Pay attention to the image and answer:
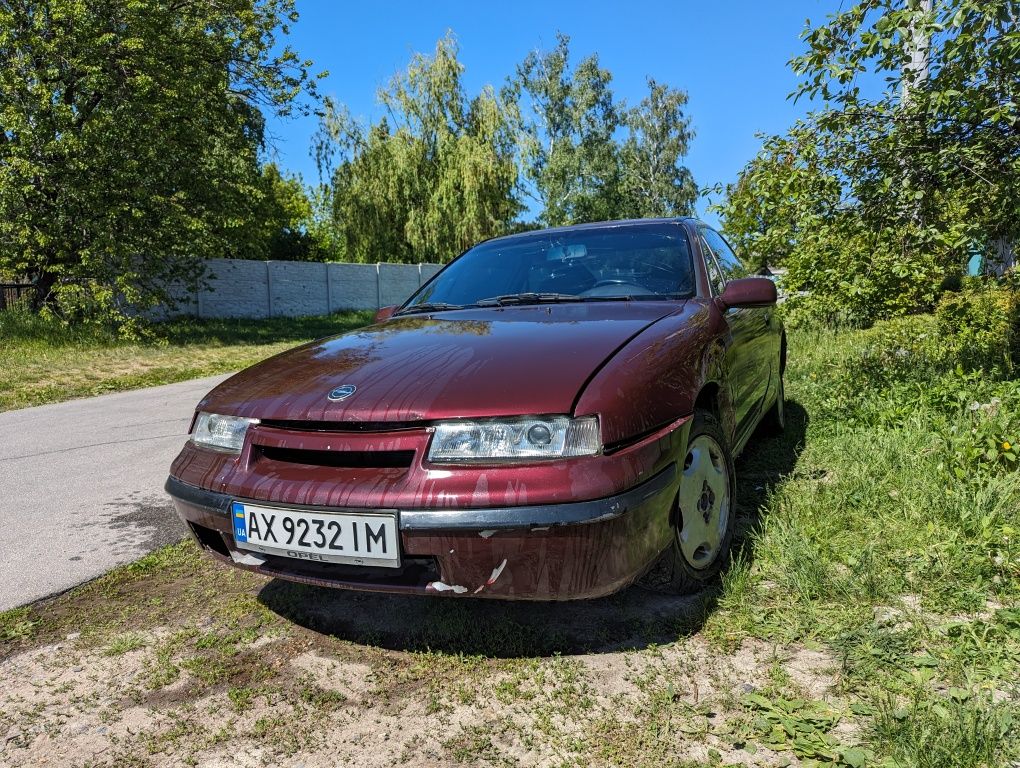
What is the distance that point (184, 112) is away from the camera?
13.9 metres

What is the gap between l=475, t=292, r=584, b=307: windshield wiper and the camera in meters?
3.13

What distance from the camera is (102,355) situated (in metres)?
11.6

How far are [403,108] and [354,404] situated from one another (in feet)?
86.1

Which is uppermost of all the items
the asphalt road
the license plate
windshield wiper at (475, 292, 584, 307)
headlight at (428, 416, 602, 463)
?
windshield wiper at (475, 292, 584, 307)

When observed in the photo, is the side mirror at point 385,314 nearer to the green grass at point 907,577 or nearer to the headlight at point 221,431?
the headlight at point 221,431

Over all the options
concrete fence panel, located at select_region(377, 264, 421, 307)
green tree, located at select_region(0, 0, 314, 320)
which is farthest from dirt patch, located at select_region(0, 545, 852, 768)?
concrete fence panel, located at select_region(377, 264, 421, 307)

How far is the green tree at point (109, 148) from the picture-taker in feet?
38.5

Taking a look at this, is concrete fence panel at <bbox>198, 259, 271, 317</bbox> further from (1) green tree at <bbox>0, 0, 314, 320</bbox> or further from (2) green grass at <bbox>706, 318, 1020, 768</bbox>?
(2) green grass at <bbox>706, 318, 1020, 768</bbox>

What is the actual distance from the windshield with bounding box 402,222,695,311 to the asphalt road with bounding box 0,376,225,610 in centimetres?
184

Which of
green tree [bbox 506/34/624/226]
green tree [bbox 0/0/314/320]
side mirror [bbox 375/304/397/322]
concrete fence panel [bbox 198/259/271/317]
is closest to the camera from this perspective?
side mirror [bbox 375/304/397/322]

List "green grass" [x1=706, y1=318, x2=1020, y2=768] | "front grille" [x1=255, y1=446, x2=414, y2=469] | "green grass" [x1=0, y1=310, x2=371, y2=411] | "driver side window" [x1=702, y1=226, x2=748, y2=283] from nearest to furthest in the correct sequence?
"green grass" [x1=706, y1=318, x2=1020, y2=768]
"front grille" [x1=255, y1=446, x2=414, y2=469]
"driver side window" [x1=702, y1=226, x2=748, y2=283]
"green grass" [x1=0, y1=310, x2=371, y2=411]

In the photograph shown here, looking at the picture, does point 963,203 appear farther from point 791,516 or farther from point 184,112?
point 184,112

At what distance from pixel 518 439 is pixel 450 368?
0.41 meters

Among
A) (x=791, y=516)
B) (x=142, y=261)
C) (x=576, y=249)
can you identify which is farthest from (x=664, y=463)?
(x=142, y=261)
